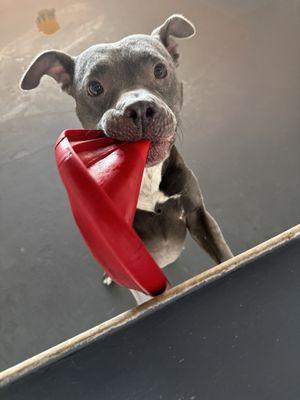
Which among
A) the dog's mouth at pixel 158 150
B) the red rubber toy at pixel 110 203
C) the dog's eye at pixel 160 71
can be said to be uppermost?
the dog's eye at pixel 160 71

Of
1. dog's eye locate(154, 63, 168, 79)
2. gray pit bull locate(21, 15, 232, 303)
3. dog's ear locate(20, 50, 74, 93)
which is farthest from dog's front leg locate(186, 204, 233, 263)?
dog's ear locate(20, 50, 74, 93)

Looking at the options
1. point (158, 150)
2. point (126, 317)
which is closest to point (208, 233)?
point (158, 150)

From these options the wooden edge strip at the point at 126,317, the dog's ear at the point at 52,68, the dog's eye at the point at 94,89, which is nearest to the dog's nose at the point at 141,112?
the dog's eye at the point at 94,89

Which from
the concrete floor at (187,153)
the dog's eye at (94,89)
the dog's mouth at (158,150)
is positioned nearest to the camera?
the dog's mouth at (158,150)

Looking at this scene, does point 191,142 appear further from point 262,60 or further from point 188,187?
point 188,187

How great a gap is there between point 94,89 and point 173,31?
532 mm

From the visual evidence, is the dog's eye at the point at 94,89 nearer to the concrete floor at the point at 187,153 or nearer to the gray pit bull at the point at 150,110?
the gray pit bull at the point at 150,110

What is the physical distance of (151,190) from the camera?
6.15ft

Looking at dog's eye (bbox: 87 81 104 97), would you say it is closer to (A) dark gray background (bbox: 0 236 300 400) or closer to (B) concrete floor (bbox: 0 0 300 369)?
(A) dark gray background (bbox: 0 236 300 400)

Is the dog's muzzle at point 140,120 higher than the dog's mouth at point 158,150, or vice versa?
the dog's muzzle at point 140,120

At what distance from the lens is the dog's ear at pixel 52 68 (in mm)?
1963

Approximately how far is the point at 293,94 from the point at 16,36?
257 centimetres

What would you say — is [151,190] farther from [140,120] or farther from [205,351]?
[205,351]

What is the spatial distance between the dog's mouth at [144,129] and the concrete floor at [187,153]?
1.05m
